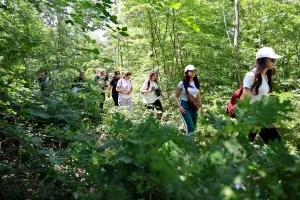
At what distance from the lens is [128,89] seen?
10.3m

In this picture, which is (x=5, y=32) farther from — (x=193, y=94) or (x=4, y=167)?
(x=193, y=94)

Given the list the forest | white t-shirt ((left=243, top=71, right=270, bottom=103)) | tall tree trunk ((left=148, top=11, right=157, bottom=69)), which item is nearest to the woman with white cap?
the forest

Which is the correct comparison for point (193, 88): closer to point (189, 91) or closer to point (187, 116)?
point (189, 91)

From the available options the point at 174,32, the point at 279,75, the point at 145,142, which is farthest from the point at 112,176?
the point at 279,75

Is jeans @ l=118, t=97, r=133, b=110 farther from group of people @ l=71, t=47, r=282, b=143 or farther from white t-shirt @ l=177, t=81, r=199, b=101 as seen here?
white t-shirt @ l=177, t=81, r=199, b=101

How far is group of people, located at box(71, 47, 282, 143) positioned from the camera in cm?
402

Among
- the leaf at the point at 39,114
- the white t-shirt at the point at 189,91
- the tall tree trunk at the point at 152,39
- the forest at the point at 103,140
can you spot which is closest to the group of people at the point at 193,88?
the white t-shirt at the point at 189,91

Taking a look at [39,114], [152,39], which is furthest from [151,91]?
[39,114]

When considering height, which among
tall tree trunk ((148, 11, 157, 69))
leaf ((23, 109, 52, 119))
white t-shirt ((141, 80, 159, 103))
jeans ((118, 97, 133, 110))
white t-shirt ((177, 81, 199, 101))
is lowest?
jeans ((118, 97, 133, 110))

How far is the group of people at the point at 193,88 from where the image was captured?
4.02 metres

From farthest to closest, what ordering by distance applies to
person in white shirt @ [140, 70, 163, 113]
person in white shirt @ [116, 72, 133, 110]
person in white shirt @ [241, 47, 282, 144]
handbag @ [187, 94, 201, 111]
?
1. person in white shirt @ [116, 72, 133, 110]
2. person in white shirt @ [140, 70, 163, 113]
3. handbag @ [187, 94, 201, 111]
4. person in white shirt @ [241, 47, 282, 144]

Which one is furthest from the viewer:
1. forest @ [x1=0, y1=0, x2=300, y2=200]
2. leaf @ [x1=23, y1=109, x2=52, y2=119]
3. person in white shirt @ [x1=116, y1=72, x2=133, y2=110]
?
person in white shirt @ [x1=116, y1=72, x2=133, y2=110]

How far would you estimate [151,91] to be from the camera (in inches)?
354

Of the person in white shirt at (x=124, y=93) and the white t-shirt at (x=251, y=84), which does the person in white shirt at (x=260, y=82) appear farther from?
the person in white shirt at (x=124, y=93)
